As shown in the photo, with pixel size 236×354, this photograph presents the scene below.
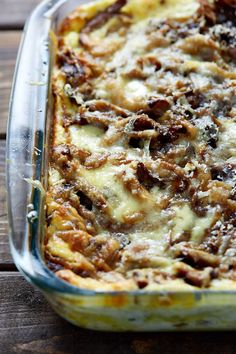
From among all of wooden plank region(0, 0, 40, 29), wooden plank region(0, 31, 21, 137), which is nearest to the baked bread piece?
wooden plank region(0, 31, 21, 137)

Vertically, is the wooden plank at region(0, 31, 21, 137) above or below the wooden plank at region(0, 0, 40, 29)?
below

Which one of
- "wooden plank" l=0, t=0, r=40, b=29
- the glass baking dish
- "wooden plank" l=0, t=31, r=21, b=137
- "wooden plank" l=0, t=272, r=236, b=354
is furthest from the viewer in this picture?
"wooden plank" l=0, t=0, r=40, b=29

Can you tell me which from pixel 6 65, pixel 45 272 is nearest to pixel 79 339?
pixel 45 272

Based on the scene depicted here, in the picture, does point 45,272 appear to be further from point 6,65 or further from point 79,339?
point 6,65

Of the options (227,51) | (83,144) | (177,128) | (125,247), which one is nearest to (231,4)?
(227,51)

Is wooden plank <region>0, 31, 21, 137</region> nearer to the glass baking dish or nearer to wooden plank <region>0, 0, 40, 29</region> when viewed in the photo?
wooden plank <region>0, 0, 40, 29</region>

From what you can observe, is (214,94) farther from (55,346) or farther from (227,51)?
(55,346)
